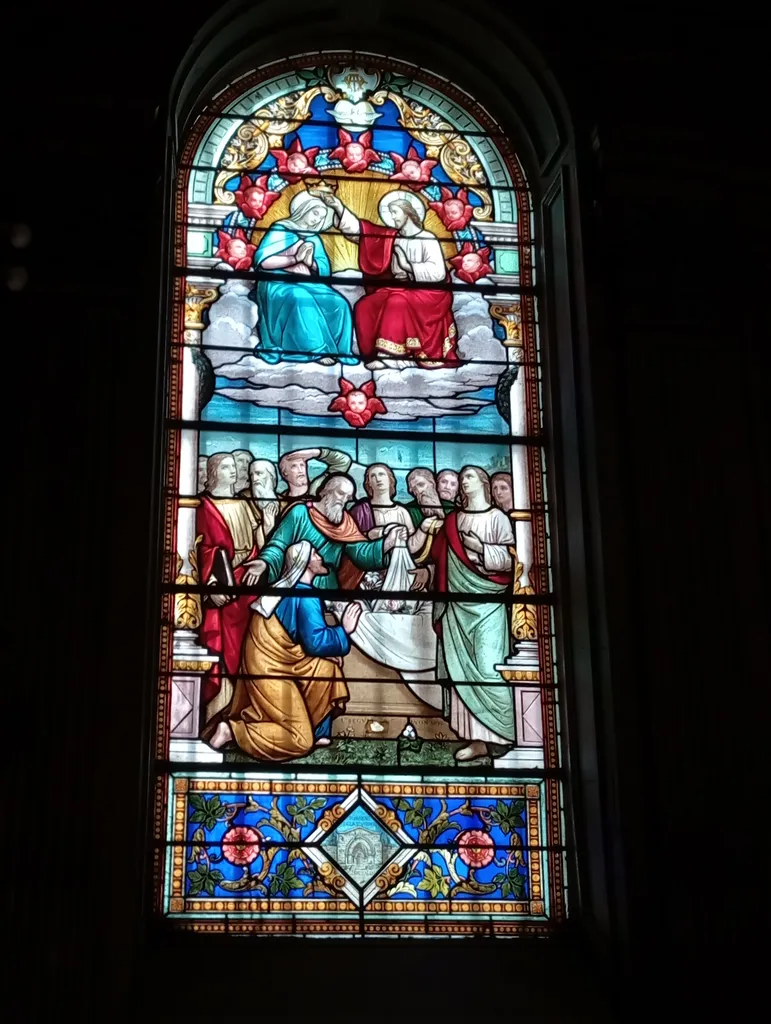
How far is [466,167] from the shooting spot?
9000mm

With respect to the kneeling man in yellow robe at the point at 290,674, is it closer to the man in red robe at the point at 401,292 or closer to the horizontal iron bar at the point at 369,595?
the horizontal iron bar at the point at 369,595

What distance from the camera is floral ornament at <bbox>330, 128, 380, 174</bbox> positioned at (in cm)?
889

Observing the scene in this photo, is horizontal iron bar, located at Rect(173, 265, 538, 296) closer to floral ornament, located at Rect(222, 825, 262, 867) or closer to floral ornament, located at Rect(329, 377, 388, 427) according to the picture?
floral ornament, located at Rect(329, 377, 388, 427)

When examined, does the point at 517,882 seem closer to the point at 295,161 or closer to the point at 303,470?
the point at 303,470

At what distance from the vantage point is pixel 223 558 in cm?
777

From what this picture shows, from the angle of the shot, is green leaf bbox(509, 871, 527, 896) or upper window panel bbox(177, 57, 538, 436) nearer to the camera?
green leaf bbox(509, 871, 527, 896)

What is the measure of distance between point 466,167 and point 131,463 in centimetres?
275

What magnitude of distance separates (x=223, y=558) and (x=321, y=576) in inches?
18.0

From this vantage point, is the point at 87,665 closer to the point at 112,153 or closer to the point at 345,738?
the point at 345,738

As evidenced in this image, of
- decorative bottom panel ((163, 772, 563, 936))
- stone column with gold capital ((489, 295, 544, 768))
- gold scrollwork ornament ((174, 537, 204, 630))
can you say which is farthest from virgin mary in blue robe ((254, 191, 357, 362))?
decorative bottom panel ((163, 772, 563, 936))

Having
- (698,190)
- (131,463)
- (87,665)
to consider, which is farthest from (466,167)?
(87,665)

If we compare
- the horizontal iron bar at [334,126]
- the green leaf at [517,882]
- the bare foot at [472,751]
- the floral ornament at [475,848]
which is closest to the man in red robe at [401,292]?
the horizontal iron bar at [334,126]

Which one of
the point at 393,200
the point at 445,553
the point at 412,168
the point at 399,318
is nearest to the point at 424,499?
the point at 445,553

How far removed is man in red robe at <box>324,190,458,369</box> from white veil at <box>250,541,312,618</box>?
41.9 inches
